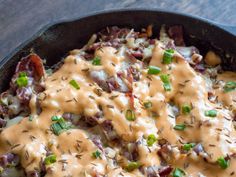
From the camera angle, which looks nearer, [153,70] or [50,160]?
[50,160]

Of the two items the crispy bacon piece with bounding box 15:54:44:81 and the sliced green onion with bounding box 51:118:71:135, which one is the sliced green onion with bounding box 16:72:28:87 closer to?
the crispy bacon piece with bounding box 15:54:44:81

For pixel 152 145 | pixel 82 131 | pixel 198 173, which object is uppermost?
pixel 82 131

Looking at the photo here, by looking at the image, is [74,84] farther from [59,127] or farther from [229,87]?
[229,87]

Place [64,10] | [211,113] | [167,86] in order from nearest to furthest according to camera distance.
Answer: [211,113] < [167,86] < [64,10]

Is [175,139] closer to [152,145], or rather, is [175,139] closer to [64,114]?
[152,145]

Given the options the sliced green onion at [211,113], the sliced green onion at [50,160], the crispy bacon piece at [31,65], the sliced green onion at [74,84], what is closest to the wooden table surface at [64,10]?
the crispy bacon piece at [31,65]

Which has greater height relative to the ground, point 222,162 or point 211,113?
point 211,113

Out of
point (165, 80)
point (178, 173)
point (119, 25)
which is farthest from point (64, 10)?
point (178, 173)

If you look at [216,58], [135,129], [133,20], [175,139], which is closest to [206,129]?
[175,139]
